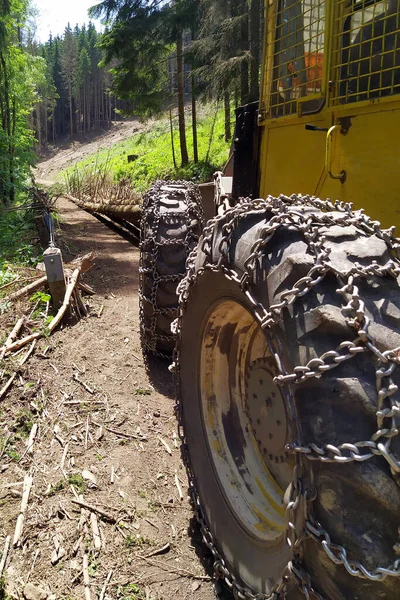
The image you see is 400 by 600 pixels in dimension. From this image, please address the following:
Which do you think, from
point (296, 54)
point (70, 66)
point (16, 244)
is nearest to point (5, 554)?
point (296, 54)

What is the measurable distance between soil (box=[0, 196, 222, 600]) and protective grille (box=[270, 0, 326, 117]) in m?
2.20

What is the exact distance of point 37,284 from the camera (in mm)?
5848

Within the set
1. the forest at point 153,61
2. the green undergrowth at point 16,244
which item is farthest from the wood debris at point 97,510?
the forest at point 153,61

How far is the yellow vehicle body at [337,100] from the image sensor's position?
229 centimetres

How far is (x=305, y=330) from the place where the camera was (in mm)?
1494

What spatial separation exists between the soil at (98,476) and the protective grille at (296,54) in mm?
2199

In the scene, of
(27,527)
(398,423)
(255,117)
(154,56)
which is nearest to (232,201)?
(255,117)

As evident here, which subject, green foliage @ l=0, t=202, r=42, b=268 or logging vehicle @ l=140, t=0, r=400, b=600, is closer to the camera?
logging vehicle @ l=140, t=0, r=400, b=600

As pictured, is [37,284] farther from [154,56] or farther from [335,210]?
[154,56]

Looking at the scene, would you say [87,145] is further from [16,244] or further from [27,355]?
[27,355]

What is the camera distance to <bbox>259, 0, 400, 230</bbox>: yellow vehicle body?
7.51ft

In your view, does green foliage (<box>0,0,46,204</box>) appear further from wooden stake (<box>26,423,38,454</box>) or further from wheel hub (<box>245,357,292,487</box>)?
wheel hub (<box>245,357,292,487</box>)

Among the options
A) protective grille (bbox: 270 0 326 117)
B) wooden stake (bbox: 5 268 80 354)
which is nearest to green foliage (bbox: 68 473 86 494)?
wooden stake (bbox: 5 268 80 354)

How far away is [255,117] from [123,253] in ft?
20.7
